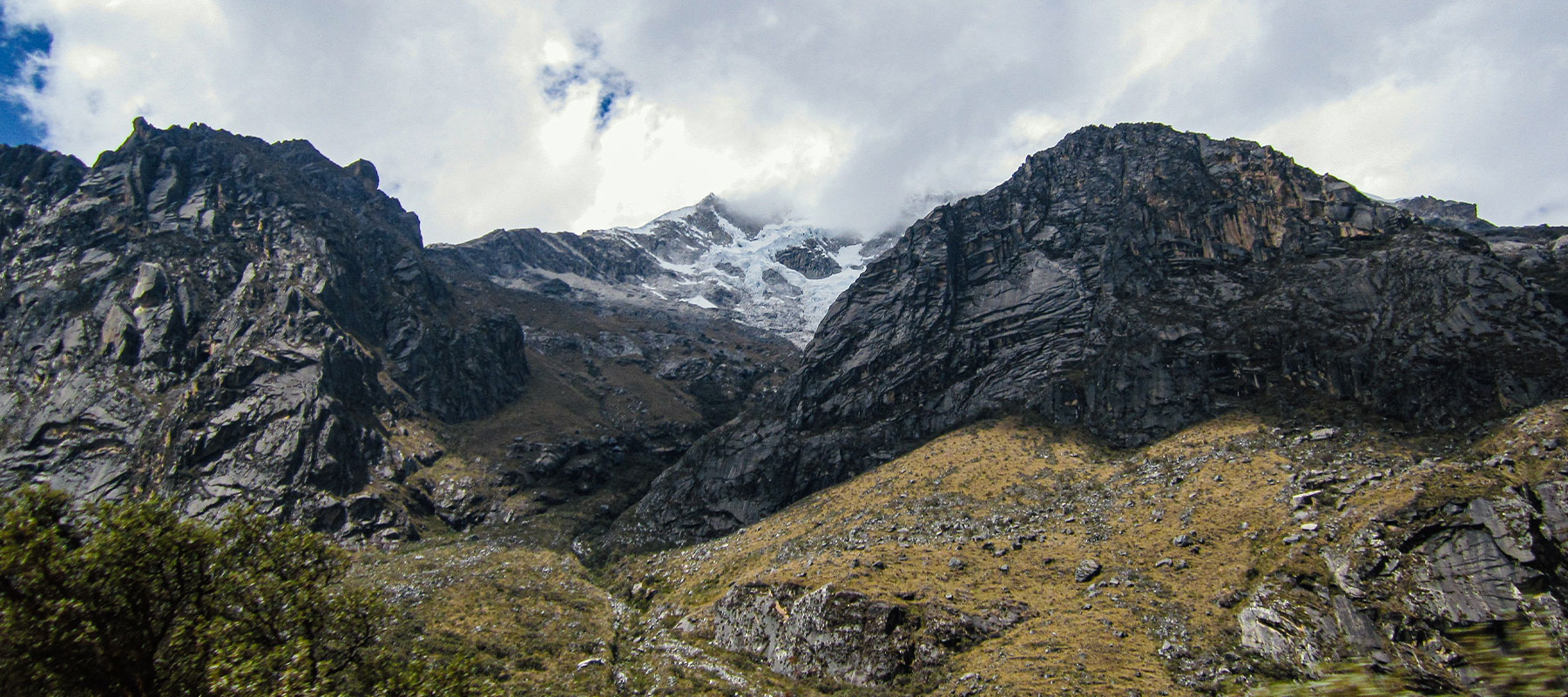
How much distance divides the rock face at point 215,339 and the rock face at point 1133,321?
181ft

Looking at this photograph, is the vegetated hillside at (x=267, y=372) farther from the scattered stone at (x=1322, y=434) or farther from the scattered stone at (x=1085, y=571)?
the scattered stone at (x=1322, y=434)

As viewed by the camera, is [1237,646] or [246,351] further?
[246,351]

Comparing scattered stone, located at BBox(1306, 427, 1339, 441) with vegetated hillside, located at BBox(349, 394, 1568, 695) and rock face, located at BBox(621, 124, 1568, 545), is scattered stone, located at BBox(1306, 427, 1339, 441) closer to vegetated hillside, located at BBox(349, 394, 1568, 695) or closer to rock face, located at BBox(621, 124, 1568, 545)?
vegetated hillside, located at BBox(349, 394, 1568, 695)

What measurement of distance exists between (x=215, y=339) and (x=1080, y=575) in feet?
473

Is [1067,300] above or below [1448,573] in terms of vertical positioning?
above

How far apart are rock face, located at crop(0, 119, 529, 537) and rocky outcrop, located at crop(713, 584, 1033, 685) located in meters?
53.5

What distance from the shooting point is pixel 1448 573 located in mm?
48406

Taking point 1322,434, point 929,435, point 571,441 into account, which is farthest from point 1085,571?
point 571,441

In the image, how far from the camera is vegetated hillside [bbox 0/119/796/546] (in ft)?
352

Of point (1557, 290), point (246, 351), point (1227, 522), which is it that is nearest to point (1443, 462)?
point (1227, 522)

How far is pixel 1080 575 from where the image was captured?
64.9m

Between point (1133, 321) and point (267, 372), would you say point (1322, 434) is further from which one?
point (267, 372)

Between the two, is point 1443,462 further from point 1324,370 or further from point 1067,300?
point 1067,300

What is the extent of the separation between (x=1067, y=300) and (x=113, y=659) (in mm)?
120053
